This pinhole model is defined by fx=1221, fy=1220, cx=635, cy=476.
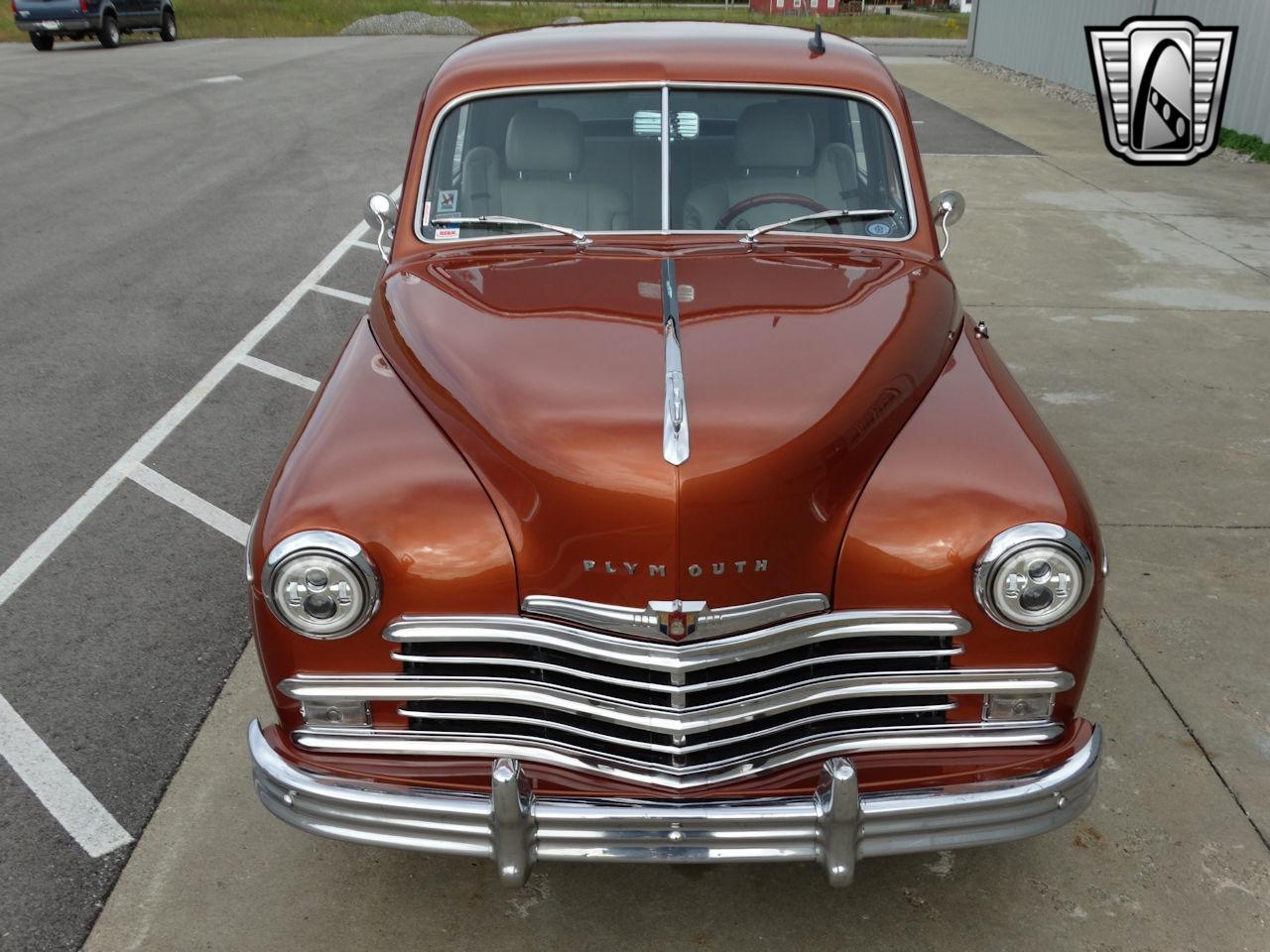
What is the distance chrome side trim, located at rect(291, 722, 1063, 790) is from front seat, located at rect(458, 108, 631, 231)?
1.86 metres

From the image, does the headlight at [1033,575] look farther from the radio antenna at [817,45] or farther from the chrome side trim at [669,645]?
the radio antenna at [817,45]

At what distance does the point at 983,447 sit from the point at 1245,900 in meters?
1.36

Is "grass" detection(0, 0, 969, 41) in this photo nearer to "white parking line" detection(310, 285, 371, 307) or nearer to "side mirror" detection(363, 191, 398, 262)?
"white parking line" detection(310, 285, 371, 307)

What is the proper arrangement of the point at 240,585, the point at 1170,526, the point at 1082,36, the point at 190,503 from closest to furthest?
the point at 240,585 → the point at 1170,526 → the point at 190,503 → the point at 1082,36

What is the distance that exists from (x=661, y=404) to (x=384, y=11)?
36514 millimetres

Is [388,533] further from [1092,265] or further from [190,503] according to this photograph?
[1092,265]

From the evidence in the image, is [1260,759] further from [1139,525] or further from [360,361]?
[360,361]

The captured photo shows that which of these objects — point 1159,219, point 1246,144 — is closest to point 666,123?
point 1159,219

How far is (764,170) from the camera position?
4.02 metres

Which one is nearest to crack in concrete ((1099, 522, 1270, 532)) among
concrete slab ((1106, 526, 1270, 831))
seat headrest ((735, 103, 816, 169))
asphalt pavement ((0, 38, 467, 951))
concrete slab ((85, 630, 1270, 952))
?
concrete slab ((1106, 526, 1270, 831))

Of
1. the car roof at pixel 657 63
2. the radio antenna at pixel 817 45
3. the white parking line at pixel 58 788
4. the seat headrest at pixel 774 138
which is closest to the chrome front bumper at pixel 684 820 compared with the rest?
the white parking line at pixel 58 788

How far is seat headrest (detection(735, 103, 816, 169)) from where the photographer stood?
4.04m

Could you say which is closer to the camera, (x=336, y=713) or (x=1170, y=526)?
(x=336, y=713)

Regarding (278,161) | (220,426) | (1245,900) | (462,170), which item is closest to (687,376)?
(462,170)
